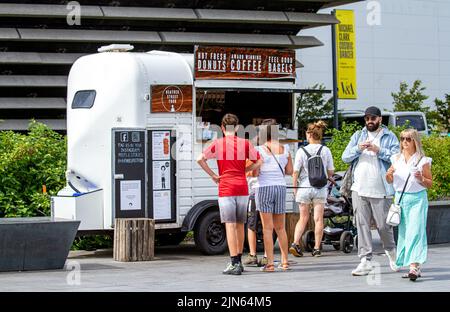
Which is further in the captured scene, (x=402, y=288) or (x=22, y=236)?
(x=22, y=236)

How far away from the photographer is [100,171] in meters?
16.0

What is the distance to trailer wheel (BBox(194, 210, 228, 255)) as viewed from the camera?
16.4m

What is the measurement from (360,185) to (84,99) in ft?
16.3

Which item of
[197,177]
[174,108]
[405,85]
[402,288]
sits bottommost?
[402,288]

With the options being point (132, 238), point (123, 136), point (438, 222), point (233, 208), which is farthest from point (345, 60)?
point (233, 208)

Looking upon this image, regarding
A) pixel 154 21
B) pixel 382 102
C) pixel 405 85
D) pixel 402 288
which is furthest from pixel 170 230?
pixel 382 102

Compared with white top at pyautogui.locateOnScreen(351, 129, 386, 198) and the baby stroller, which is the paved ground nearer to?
the baby stroller

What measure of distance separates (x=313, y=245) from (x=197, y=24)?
514 inches

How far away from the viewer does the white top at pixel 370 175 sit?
13.4 meters

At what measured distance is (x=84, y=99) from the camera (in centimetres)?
1638

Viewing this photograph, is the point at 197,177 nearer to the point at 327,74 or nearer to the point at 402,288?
the point at 402,288

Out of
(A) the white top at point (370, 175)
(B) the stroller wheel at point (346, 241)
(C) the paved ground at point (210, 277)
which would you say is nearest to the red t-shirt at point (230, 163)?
(C) the paved ground at point (210, 277)

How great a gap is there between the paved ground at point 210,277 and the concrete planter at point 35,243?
0.20 meters

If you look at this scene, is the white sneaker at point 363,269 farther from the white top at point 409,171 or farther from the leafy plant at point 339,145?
the leafy plant at point 339,145
